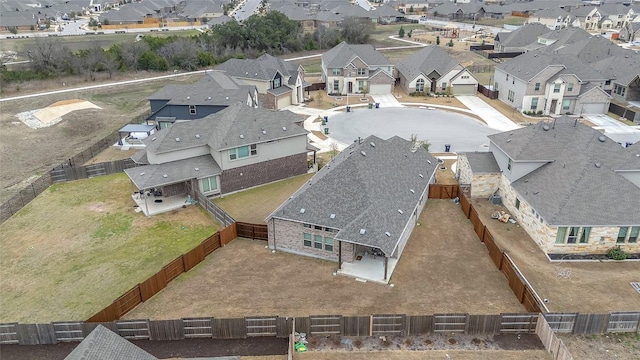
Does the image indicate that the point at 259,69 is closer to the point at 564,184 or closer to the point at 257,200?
the point at 257,200

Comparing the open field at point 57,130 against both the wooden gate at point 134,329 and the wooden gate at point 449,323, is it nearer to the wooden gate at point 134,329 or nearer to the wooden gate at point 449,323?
the wooden gate at point 134,329

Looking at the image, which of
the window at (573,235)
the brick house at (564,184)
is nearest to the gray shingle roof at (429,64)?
the brick house at (564,184)

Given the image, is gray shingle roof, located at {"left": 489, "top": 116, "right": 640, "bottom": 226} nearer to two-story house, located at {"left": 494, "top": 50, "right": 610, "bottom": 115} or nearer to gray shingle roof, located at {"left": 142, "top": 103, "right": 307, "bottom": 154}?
gray shingle roof, located at {"left": 142, "top": 103, "right": 307, "bottom": 154}

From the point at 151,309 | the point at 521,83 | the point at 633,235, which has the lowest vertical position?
the point at 151,309

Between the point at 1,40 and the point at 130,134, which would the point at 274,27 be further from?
the point at 1,40

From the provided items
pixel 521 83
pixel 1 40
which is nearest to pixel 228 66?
pixel 521 83

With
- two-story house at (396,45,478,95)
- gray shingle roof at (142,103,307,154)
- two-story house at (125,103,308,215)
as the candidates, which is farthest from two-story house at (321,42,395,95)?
two-story house at (125,103,308,215)

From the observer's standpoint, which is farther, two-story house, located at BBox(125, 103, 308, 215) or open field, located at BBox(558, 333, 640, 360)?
two-story house, located at BBox(125, 103, 308, 215)
